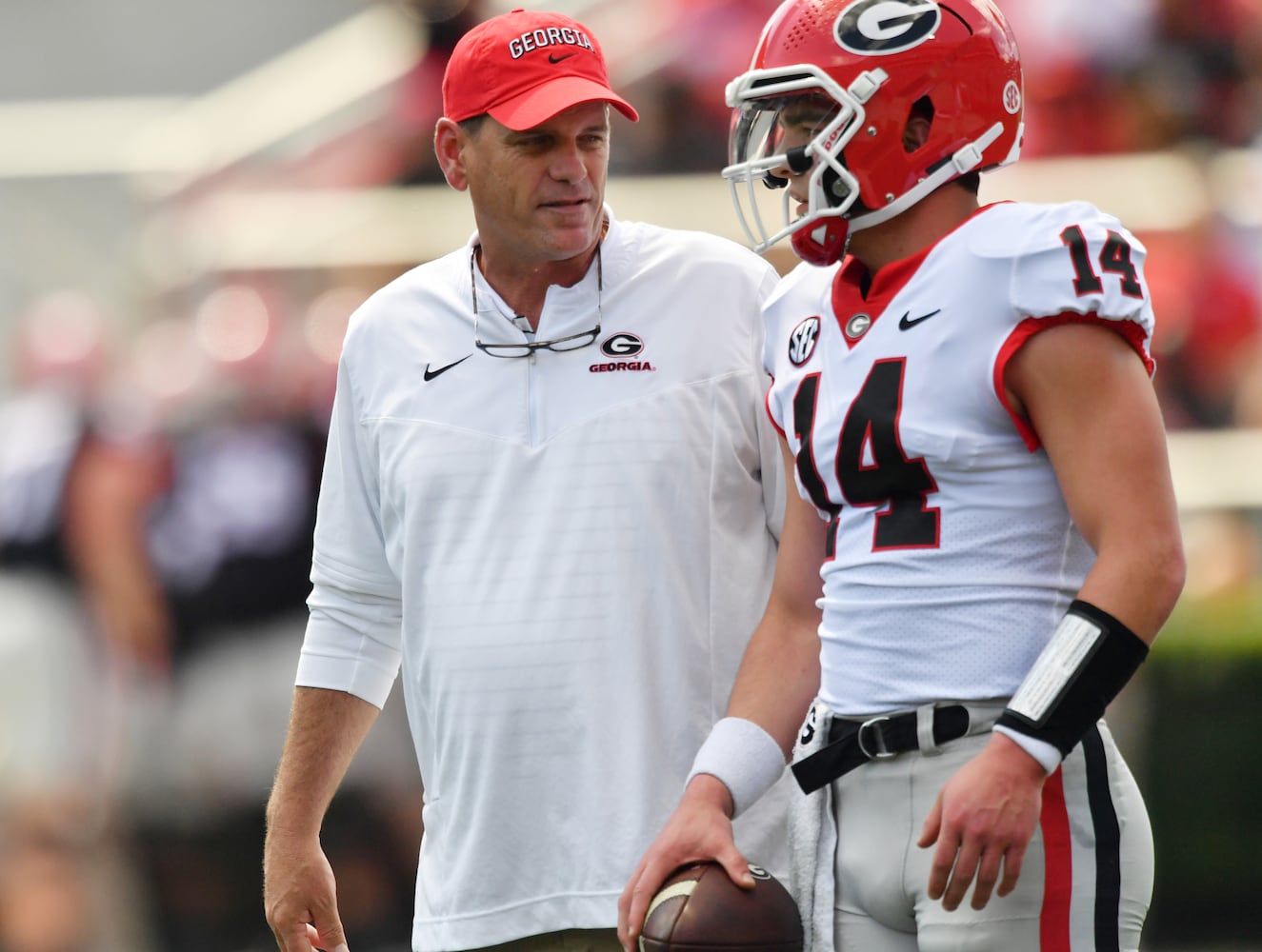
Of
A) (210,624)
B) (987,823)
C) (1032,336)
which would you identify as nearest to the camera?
(987,823)

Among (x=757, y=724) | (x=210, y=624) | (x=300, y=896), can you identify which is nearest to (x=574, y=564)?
(x=757, y=724)

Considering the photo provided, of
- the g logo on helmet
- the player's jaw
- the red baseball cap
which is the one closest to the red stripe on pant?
the g logo on helmet

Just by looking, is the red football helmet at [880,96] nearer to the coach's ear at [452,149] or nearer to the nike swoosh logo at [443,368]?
the nike swoosh logo at [443,368]

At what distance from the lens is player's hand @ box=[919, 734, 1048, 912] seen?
214 centimetres

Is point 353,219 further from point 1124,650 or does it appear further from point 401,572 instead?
point 1124,650

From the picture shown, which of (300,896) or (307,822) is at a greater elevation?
(307,822)

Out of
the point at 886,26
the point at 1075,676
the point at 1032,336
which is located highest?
the point at 886,26

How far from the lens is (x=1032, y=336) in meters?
2.26

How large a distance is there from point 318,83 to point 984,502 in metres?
7.78

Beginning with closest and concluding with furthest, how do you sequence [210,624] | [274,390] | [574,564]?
[574,564], [210,624], [274,390]

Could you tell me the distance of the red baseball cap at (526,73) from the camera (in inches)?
126

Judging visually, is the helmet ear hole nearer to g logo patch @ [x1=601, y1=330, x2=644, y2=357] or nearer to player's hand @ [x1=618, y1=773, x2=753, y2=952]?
g logo patch @ [x1=601, y1=330, x2=644, y2=357]

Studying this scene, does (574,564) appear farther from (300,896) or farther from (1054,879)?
(1054,879)

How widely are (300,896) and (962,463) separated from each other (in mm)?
1561
